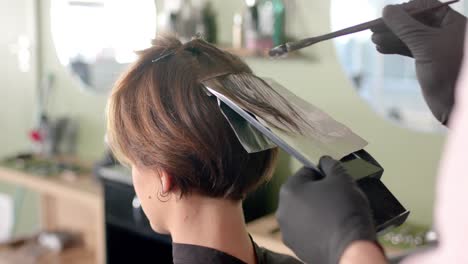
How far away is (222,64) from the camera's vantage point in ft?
3.74

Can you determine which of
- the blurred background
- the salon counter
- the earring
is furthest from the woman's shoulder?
the salon counter

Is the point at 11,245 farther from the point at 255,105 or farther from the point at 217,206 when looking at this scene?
the point at 255,105

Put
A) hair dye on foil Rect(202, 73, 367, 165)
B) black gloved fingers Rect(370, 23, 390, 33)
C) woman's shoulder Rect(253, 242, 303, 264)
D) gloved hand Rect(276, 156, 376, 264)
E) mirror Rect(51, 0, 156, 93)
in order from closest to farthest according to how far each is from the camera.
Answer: gloved hand Rect(276, 156, 376, 264) < hair dye on foil Rect(202, 73, 367, 165) < black gloved fingers Rect(370, 23, 390, 33) < woman's shoulder Rect(253, 242, 303, 264) < mirror Rect(51, 0, 156, 93)

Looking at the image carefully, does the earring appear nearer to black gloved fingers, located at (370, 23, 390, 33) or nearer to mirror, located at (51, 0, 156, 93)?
black gloved fingers, located at (370, 23, 390, 33)

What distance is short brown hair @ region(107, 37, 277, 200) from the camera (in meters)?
1.09

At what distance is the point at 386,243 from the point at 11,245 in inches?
90.8

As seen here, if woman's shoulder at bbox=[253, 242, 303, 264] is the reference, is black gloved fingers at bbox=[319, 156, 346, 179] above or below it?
above

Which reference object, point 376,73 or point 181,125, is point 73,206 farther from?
point 181,125

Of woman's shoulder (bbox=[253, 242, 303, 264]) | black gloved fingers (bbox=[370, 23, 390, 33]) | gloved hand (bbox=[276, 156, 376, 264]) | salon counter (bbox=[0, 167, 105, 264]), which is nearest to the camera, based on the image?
gloved hand (bbox=[276, 156, 376, 264])

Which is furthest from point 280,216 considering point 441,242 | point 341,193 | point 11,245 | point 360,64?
point 11,245

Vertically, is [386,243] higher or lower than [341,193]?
lower

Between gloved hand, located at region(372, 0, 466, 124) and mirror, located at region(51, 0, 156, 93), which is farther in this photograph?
mirror, located at region(51, 0, 156, 93)

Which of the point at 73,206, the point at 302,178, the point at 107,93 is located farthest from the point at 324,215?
the point at 73,206

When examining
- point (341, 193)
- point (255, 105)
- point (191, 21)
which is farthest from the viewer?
point (191, 21)
